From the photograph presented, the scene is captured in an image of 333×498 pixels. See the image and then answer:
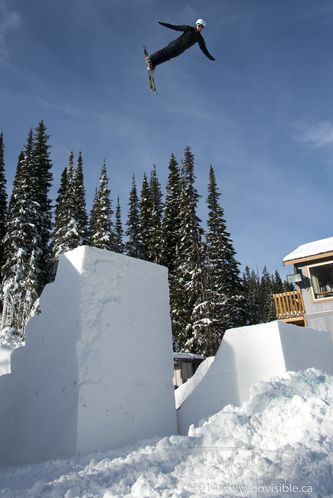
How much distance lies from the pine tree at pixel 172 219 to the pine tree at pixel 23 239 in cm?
1091

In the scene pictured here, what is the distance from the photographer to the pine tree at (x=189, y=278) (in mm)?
27734

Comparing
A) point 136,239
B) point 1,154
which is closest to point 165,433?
point 136,239

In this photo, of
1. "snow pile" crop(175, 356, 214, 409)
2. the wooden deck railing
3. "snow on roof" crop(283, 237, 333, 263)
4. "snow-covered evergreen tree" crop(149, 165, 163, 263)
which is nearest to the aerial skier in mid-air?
"snow pile" crop(175, 356, 214, 409)

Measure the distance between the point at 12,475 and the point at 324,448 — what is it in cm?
456

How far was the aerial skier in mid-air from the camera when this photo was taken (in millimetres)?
8789

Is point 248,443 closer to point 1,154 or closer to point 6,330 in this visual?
point 6,330

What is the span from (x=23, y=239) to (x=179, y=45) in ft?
78.2

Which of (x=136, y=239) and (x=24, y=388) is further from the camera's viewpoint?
(x=136, y=239)

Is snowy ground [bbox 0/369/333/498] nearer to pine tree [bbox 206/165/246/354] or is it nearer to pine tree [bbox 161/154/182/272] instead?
pine tree [bbox 206/165/246/354]

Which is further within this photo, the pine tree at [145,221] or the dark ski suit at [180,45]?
the pine tree at [145,221]

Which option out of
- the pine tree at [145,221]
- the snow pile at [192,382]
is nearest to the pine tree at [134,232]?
the pine tree at [145,221]

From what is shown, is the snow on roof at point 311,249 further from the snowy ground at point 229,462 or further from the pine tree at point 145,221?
→ the pine tree at point 145,221

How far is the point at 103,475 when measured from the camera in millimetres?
5000

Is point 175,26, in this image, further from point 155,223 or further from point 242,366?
point 155,223
